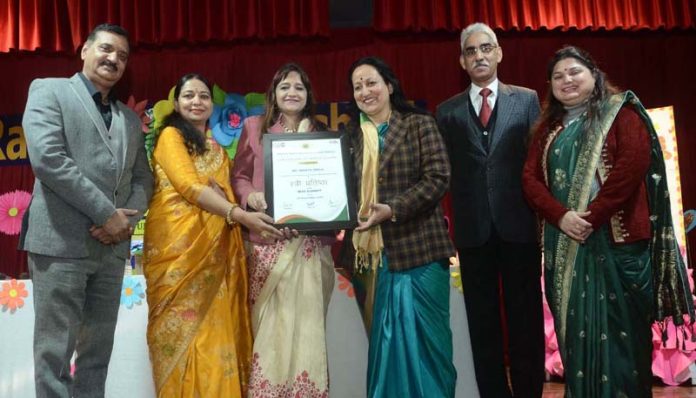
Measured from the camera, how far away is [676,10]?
4848mm

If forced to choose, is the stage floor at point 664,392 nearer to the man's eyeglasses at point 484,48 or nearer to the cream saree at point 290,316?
the cream saree at point 290,316

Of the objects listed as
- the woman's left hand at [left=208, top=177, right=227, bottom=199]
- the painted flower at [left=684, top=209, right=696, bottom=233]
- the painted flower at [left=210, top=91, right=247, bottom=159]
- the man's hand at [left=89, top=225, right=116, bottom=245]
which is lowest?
the painted flower at [left=684, top=209, right=696, bottom=233]

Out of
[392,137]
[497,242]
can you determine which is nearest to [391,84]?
[392,137]

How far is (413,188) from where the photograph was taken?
2123 mm

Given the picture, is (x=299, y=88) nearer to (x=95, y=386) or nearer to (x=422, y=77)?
(x=95, y=386)

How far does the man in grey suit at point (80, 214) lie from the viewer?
1.91 m

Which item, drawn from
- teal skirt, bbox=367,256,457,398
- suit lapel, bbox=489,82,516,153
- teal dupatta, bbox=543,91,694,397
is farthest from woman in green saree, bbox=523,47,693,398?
teal skirt, bbox=367,256,457,398

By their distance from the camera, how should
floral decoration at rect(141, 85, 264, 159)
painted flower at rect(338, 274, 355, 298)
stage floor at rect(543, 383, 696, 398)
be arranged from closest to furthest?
painted flower at rect(338, 274, 355, 298), stage floor at rect(543, 383, 696, 398), floral decoration at rect(141, 85, 264, 159)

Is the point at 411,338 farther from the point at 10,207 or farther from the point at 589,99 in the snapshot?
the point at 10,207

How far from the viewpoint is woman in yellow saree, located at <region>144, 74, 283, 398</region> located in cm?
212

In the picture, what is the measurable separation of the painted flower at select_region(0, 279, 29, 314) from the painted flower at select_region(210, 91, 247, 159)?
2794 mm

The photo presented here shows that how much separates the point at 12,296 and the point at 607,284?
7.64 ft

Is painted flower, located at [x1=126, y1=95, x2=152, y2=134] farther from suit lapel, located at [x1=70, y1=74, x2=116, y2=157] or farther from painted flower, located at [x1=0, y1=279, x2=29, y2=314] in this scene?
suit lapel, located at [x1=70, y1=74, x2=116, y2=157]

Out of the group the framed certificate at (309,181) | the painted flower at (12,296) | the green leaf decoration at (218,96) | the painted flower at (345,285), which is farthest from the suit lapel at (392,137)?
the green leaf decoration at (218,96)
